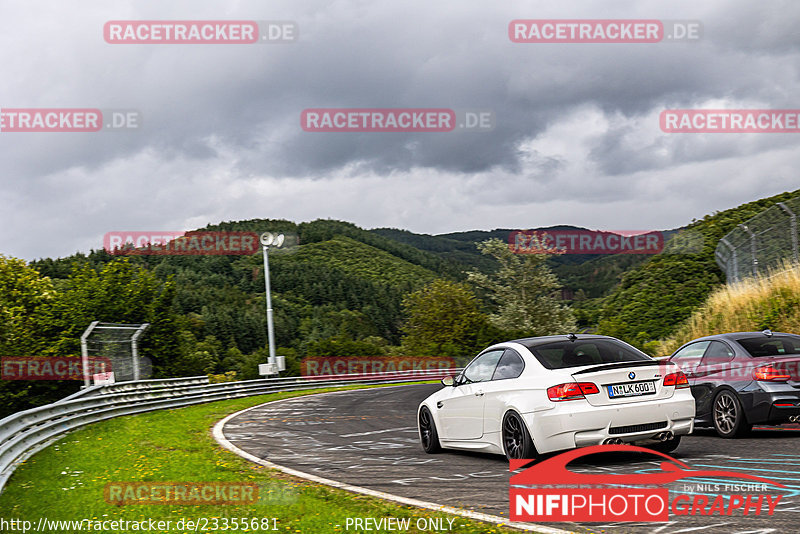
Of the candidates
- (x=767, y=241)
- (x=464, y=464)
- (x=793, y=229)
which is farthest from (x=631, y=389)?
(x=767, y=241)

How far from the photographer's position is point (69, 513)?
665 centimetres

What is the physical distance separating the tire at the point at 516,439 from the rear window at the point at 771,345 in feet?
13.1

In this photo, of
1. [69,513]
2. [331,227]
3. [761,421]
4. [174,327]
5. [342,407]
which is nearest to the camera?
[69,513]

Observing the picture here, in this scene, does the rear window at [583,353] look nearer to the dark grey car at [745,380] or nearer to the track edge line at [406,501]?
the dark grey car at [745,380]

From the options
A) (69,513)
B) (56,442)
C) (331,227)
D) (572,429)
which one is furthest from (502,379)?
(331,227)

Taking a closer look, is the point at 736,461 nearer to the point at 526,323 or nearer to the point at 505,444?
the point at 505,444

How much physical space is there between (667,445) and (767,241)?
1285cm

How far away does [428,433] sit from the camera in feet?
34.9

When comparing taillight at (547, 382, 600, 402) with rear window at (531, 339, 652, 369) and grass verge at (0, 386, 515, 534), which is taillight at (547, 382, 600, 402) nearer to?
rear window at (531, 339, 652, 369)

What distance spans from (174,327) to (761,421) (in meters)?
33.1

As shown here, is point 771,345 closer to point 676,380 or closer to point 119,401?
point 676,380

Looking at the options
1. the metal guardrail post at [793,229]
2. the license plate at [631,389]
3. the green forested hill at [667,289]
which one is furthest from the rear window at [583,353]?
the green forested hill at [667,289]

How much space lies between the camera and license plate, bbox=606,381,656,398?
805 centimetres

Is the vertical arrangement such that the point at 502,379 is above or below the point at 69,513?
above
